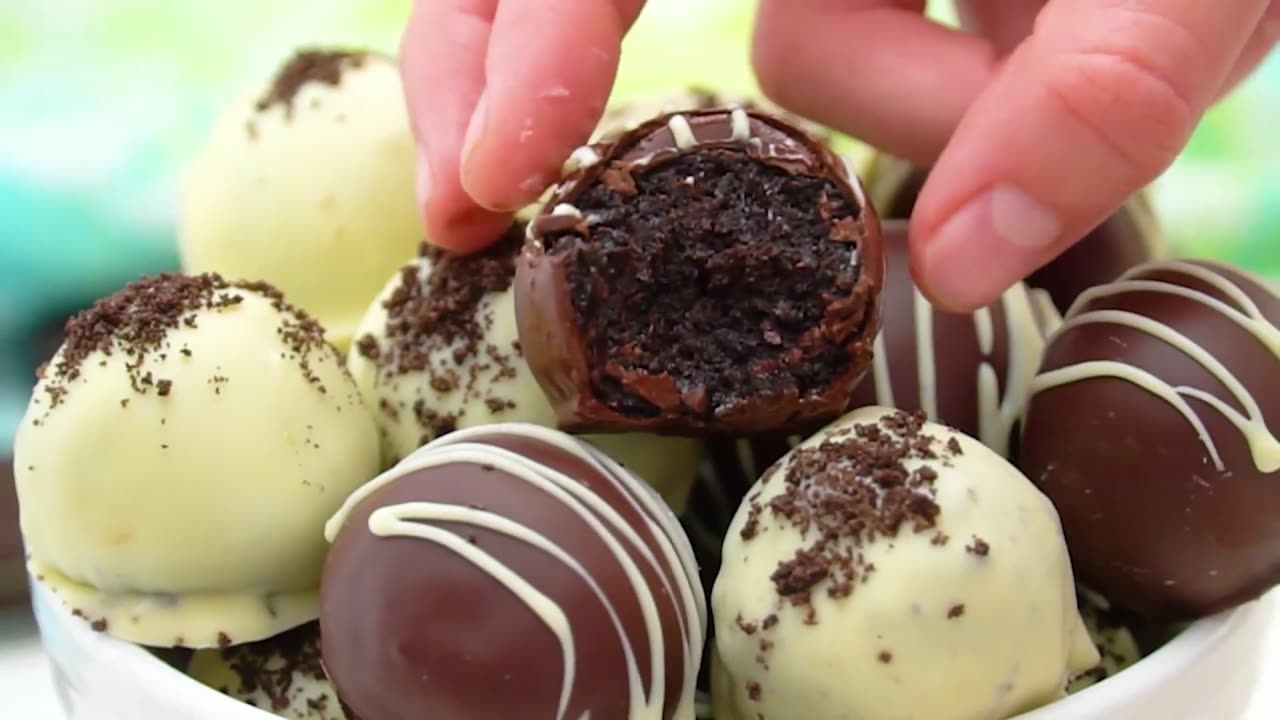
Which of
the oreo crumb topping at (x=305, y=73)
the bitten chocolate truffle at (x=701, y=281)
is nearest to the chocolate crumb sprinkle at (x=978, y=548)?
the bitten chocolate truffle at (x=701, y=281)

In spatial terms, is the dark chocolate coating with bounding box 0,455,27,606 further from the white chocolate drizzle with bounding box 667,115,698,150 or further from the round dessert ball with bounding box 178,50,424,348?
the white chocolate drizzle with bounding box 667,115,698,150

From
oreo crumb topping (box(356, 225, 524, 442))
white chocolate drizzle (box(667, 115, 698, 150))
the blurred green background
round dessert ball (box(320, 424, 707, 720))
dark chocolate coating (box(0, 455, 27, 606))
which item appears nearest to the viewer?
round dessert ball (box(320, 424, 707, 720))

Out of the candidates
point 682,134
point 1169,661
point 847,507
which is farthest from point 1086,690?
point 682,134

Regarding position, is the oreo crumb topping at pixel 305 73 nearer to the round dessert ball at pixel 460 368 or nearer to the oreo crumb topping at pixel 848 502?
the round dessert ball at pixel 460 368

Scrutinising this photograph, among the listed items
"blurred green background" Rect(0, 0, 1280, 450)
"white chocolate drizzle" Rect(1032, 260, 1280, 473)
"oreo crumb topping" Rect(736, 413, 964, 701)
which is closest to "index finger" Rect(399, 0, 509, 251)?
"oreo crumb topping" Rect(736, 413, 964, 701)

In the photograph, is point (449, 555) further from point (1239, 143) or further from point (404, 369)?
point (1239, 143)

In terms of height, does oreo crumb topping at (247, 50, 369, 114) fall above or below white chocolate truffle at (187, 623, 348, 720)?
above
